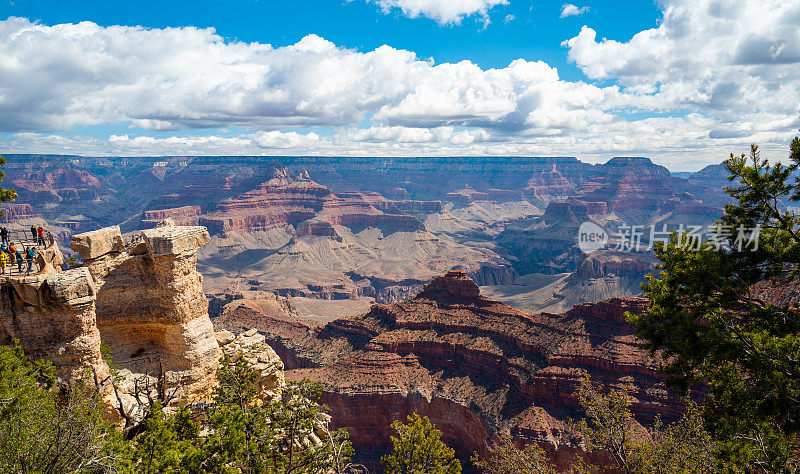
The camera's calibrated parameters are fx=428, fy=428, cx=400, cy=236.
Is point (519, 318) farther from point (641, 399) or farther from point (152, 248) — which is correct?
point (152, 248)

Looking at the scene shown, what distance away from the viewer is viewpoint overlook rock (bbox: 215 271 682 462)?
6100 centimetres

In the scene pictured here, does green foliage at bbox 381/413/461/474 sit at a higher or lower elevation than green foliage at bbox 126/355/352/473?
lower

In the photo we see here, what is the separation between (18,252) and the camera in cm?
2394

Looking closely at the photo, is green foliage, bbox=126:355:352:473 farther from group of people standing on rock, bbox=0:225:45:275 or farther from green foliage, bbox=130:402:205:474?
group of people standing on rock, bbox=0:225:45:275

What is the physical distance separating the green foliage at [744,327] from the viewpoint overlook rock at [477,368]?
43.7 meters

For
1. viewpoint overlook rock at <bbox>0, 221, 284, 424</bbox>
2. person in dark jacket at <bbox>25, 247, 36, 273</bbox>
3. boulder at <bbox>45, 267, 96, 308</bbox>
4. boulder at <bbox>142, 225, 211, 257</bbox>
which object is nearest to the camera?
boulder at <bbox>45, 267, 96, 308</bbox>

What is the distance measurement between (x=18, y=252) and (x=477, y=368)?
63.5 m

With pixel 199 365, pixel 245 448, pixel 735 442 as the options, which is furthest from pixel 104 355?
pixel 735 442

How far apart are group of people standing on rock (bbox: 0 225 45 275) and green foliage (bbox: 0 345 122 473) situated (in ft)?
25.9

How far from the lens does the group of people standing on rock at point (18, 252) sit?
22.1 m

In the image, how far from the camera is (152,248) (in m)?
24.6

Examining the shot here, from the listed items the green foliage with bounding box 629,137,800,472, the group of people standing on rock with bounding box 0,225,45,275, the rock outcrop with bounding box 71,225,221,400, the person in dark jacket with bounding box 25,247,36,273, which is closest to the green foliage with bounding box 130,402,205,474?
the rock outcrop with bounding box 71,225,221,400

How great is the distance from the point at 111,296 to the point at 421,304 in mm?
68835

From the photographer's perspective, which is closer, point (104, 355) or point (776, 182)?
point (776, 182)
